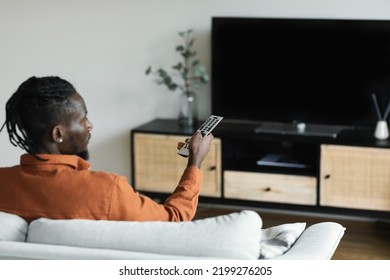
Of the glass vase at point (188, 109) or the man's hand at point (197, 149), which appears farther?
the glass vase at point (188, 109)

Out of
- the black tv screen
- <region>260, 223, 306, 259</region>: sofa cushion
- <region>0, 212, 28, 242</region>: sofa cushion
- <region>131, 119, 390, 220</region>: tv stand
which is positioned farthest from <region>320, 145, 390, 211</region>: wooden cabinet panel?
<region>0, 212, 28, 242</region>: sofa cushion

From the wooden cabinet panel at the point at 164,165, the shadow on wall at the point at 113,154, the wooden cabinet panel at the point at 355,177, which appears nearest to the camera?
the wooden cabinet panel at the point at 355,177

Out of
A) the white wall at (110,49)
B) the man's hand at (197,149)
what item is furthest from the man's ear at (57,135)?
the white wall at (110,49)

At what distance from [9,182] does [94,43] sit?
3.07 meters

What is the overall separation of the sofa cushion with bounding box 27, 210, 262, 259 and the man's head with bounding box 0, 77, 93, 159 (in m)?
0.28

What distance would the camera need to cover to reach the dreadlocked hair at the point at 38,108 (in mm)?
2355

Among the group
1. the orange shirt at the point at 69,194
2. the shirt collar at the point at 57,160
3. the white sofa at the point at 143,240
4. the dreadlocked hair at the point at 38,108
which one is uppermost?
the dreadlocked hair at the point at 38,108

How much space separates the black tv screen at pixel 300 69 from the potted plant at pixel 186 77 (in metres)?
0.11

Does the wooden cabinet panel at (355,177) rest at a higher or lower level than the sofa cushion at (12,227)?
lower

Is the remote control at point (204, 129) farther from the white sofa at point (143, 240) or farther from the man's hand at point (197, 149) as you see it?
the white sofa at point (143, 240)

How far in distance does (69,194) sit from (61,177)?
57mm

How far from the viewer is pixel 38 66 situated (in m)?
5.44

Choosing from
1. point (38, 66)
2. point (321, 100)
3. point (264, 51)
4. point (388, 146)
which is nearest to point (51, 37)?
point (38, 66)

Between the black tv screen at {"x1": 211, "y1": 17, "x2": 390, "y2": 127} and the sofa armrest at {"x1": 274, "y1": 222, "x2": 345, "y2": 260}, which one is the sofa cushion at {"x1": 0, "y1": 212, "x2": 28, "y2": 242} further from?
the black tv screen at {"x1": 211, "y1": 17, "x2": 390, "y2": 127}
